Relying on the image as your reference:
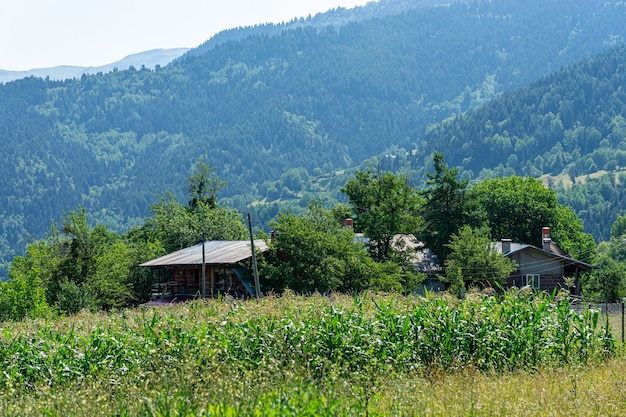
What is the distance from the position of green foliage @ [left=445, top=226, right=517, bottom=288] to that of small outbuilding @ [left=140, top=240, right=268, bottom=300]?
12557 millimetres

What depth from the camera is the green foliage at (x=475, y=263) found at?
54.7 metres

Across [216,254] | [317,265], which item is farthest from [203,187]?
[317,265]

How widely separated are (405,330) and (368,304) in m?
2.10

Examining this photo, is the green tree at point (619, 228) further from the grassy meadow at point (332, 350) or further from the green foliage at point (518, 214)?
the grassy meadow at point (332, 350)

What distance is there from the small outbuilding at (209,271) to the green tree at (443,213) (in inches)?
510

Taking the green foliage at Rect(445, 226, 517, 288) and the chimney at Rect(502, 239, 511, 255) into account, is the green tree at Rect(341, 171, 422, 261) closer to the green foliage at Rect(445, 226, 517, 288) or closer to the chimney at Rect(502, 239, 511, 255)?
the green foliage at Rect(445, 226, 517, 288)

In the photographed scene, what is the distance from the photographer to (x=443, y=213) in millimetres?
63500

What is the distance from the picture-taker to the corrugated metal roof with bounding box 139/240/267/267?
54.8 m

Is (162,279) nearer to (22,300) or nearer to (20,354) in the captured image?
(22,300)

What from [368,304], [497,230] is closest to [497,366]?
[368,304]

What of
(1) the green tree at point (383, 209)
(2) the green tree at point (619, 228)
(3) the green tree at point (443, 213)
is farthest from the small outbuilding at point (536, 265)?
(2) the green tree at point (619, 228)

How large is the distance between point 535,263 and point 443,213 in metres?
7.70

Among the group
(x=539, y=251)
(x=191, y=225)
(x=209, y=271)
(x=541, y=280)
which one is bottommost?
(x=541, y=280)

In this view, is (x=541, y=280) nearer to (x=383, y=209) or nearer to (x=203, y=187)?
(x=383, y=209)
